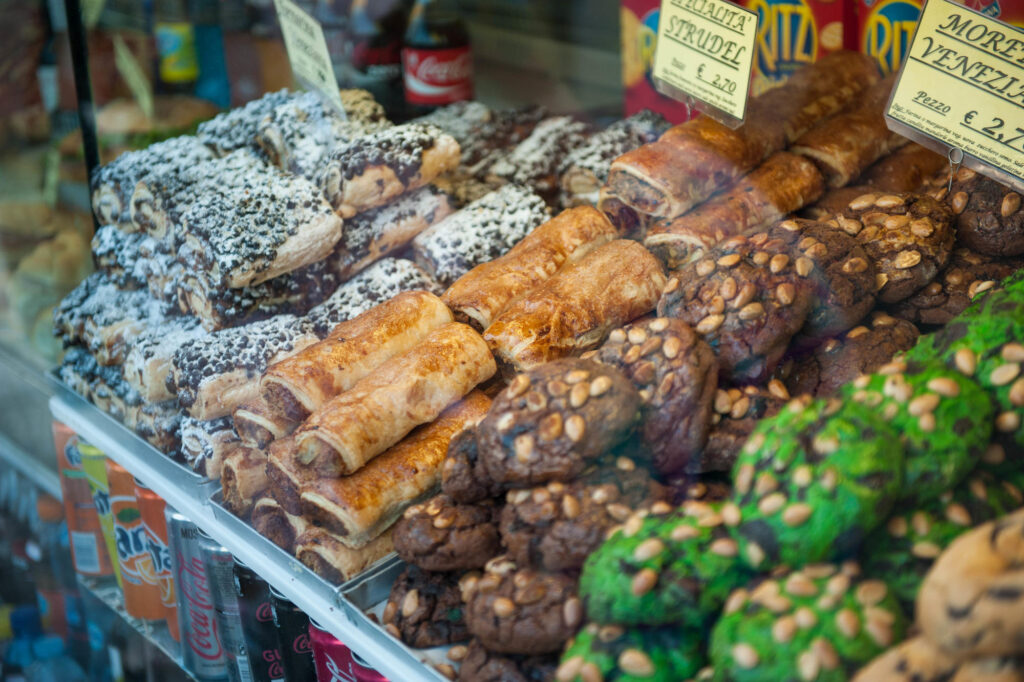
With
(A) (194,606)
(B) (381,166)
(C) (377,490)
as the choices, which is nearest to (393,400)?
(C) (377,490)

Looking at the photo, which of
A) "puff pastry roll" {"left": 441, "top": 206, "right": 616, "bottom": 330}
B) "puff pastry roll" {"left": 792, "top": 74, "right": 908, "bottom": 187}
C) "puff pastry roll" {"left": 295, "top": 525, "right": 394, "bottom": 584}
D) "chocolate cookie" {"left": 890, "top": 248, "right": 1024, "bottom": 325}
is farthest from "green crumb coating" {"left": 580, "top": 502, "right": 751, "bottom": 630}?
"puff pastry roll" {"left": 792, "top": 74, "right": 908, "bottom": 187}

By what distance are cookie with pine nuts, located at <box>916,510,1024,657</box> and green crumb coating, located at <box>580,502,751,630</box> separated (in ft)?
0.81

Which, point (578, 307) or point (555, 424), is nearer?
point (555, 424)

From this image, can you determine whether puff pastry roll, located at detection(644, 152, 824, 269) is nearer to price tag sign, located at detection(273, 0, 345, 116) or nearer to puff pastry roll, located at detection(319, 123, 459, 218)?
puff pastry roll, located at detection(319, 123, 459, 218)

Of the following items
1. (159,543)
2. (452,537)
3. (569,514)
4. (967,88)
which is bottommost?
(159,543)

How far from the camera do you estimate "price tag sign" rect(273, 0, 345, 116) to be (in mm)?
2281

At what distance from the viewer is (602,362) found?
55.7 inches

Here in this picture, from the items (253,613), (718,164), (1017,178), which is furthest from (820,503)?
(253,613)

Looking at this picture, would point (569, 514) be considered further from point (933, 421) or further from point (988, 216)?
point (988, 216)

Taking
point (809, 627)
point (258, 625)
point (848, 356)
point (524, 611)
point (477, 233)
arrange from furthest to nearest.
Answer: point (477, 233) → point (258, 625) → point (848, 356) → point (524, 611) → point (809, 627)

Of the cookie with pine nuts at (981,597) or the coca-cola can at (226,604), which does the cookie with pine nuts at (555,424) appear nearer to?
the cookie with pine nuts at (981,597)

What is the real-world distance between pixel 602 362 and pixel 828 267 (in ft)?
1.44

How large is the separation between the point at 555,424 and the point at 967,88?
947 mm

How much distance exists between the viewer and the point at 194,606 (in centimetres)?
207
